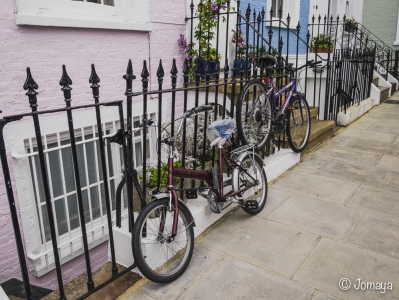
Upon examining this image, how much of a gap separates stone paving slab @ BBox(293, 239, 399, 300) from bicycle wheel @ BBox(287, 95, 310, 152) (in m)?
1.94

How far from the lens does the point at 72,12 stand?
373cm

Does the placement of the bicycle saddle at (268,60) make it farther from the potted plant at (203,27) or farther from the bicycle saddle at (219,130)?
the bicycle saddle at (219,130)

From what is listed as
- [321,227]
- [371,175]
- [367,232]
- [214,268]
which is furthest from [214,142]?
[371,175]

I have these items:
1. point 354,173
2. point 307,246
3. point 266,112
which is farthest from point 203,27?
point 307,246

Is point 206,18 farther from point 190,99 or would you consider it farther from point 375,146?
point 375,146

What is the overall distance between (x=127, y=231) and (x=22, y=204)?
1563 mm

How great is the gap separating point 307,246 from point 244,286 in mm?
728

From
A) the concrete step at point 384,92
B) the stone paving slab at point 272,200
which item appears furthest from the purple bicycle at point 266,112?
the concrete step at point 384,92

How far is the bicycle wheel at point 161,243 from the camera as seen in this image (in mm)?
2285

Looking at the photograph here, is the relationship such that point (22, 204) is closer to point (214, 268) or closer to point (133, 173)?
point (133, 173)

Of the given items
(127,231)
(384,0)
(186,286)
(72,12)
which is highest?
(384,0)

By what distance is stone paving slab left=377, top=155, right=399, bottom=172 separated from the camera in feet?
14.9

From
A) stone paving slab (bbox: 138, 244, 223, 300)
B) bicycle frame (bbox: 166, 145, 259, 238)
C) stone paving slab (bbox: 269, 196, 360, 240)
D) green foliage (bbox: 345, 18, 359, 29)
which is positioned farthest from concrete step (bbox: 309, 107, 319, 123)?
green foliage (bbox: 345, 18, 359, 29)

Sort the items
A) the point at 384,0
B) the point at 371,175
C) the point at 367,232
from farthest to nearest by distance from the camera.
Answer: the point at 384,0
the point at 371,175
the point at 367,232
